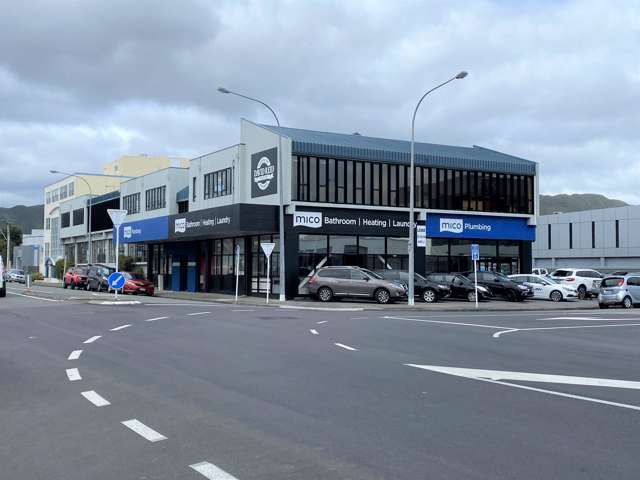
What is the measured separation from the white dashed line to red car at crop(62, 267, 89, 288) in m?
39.2

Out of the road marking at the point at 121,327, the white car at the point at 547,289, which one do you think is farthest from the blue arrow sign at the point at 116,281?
the white car at the point at 547,289

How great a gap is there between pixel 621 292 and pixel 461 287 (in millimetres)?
7598

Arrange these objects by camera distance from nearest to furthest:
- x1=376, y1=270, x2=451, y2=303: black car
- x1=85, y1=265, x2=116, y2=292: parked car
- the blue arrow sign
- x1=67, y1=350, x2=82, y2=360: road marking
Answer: x1=67, y1=350, x2=82, y2=360: road marking, the blue arrow sign, x1=376, y1=270, x2=451, y2=303: black car, x1=85, y1=265, x2=116, y2=292: parked car

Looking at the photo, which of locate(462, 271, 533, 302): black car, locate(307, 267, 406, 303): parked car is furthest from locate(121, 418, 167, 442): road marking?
locate(462, 271, 533, 302): black car

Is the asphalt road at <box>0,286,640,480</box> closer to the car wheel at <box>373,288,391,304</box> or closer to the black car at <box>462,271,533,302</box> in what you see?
the car wheel at <box>373,288,391,304</box>

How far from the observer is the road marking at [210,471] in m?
5.01

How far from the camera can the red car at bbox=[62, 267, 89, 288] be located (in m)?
47.9

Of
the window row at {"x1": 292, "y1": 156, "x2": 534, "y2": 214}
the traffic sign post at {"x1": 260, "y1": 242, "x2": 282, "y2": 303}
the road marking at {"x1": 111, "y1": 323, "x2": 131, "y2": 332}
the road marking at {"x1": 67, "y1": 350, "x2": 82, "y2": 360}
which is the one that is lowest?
the road marking at {"x1": 111, "y1": 323, "x2": 131, "y2": 332}

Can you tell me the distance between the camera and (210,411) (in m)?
7.25

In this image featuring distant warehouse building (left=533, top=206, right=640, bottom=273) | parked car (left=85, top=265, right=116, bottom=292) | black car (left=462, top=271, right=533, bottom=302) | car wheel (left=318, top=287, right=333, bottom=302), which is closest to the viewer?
car wheel (left=318, top=287, right=333, bottom=302)

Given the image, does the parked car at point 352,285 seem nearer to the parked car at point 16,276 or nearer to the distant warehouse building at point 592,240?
the parked car at point 16,276

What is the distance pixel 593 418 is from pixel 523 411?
71 cm

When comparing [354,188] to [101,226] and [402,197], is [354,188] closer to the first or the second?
[402,197]

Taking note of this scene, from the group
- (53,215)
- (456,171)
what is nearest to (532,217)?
(456,171)
